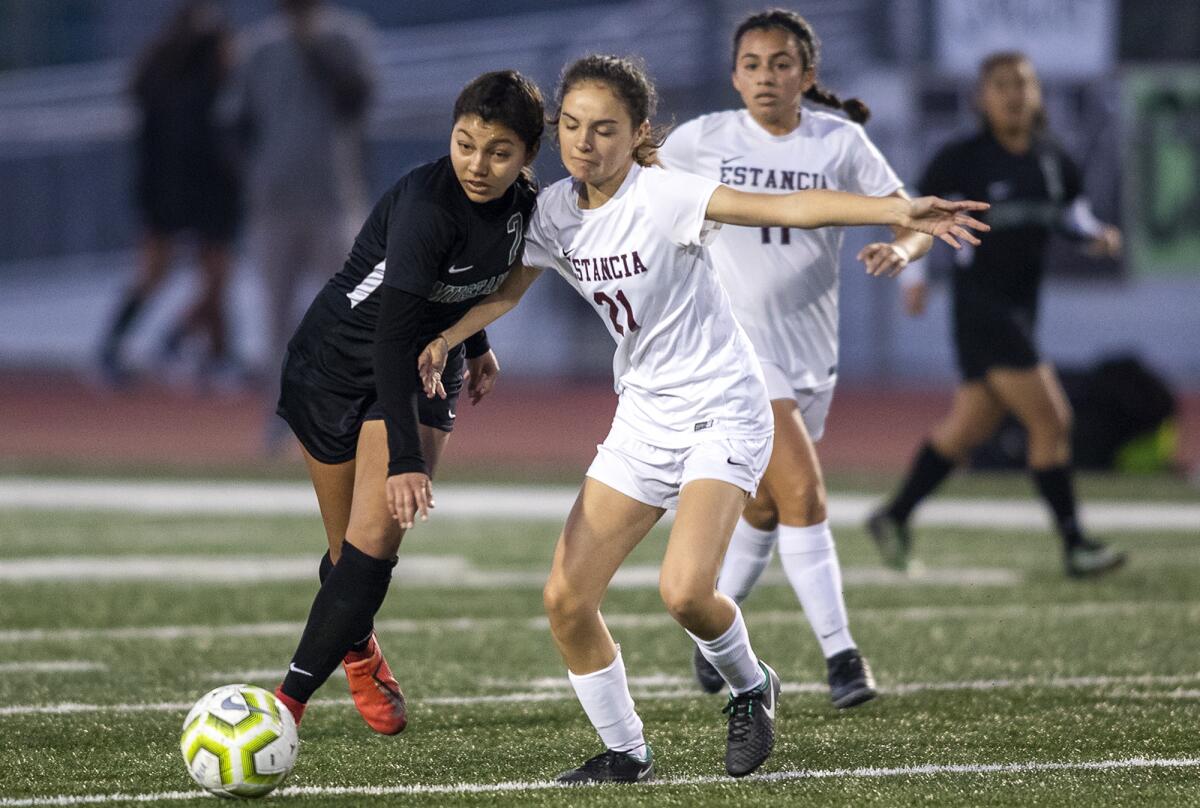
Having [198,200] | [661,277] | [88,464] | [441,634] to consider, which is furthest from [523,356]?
[661,277]

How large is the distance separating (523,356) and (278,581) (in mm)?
10939

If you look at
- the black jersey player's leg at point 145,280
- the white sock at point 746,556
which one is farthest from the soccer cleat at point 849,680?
the black jersey player's leg at point 145,280

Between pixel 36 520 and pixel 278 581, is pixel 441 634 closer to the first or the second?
pixel 278 581

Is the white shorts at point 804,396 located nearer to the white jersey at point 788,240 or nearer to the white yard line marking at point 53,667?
the white jersey at point 788,240

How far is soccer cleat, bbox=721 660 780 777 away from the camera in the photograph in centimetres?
499

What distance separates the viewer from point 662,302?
5.05m

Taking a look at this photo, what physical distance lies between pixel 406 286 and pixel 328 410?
60 cm

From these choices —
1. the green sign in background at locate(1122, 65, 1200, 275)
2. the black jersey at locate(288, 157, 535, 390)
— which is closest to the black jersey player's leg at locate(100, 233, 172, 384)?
the green sign in background at locate(1122, 65, 1200, 275)

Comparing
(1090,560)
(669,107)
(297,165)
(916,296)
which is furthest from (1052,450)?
(669,107)

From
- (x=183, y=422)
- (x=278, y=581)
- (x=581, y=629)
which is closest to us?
(x=581, y=629)

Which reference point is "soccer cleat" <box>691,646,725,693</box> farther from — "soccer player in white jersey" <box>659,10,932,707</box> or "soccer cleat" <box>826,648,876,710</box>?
"soccer cleat" <box>826,648,876,710</box>

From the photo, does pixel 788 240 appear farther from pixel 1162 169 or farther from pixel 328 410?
pixel 1162 169

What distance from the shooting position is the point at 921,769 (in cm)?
505

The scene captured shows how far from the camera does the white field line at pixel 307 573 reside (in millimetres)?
8930
